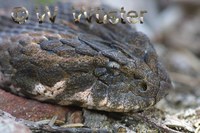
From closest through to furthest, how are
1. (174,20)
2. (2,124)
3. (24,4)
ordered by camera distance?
(2,124)
(24,4)
(174,20)

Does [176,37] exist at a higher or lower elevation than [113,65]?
lower

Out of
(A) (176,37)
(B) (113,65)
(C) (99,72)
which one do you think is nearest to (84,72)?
(C) (99,72)

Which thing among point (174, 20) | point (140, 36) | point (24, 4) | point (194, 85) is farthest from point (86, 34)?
point (174, 20)

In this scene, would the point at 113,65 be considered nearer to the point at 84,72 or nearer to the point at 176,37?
the point at 84,72

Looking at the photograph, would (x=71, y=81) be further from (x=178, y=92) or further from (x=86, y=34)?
(x=178, y=92)

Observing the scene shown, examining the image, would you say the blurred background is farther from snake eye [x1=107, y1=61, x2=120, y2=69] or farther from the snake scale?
snake eye [x1=107, y1=61, x2=120, y2=69]

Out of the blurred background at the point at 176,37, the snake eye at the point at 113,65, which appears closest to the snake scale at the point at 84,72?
the snake eye at the point at 113,65

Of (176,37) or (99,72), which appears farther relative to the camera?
(176,37)
